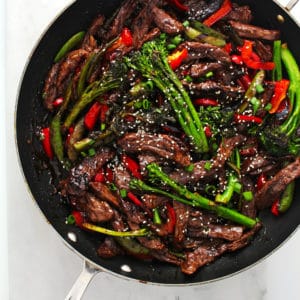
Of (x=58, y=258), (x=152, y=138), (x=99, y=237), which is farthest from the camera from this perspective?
(x=58, y=258)

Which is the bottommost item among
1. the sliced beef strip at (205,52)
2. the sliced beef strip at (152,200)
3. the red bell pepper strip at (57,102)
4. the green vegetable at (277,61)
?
the sliced beef strip at (152,200)

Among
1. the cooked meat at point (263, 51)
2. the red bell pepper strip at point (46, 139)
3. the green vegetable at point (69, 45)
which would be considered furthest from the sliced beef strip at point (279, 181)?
the green vegetable at point (69, 45)

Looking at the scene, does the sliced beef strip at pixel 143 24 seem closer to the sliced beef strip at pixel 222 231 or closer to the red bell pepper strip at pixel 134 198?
the red bell pepper strip at pixel 134 198

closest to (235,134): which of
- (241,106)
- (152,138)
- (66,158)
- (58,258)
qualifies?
(241,106)

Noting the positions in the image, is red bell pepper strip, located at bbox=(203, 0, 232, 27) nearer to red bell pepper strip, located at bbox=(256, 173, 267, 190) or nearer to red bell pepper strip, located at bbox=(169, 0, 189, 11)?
red bell pepper strip, located at bbox=(169, 0, 189, 11)

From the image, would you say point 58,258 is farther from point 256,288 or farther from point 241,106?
point 241,106
